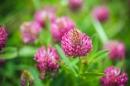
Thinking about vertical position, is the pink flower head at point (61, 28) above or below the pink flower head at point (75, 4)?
below

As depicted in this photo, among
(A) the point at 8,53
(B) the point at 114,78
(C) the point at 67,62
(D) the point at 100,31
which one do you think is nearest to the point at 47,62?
(C) the point at 67,62

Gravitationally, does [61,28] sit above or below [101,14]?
below

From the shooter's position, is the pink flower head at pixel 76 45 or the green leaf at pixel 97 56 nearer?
the pink flower head at pixel 76 45

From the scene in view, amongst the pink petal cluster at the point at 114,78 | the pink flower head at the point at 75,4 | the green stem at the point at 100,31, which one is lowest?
the pink petal cluster at the point at 114,78

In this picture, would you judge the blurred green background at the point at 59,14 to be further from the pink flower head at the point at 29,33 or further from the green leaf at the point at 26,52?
the pink flower head at the point at 29,33

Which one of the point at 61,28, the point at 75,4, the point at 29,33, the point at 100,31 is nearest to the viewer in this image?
the point at 61,28

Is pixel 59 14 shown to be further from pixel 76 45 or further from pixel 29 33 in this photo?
pixel 76 45

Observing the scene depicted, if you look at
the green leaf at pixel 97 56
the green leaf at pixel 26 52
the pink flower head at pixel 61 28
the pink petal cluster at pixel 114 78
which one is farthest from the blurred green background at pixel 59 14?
the pink petal cluster at pixel 114 78

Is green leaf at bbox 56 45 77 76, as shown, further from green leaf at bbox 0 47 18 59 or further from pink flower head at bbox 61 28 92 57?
green leaf at bbox 0 47 18 59
